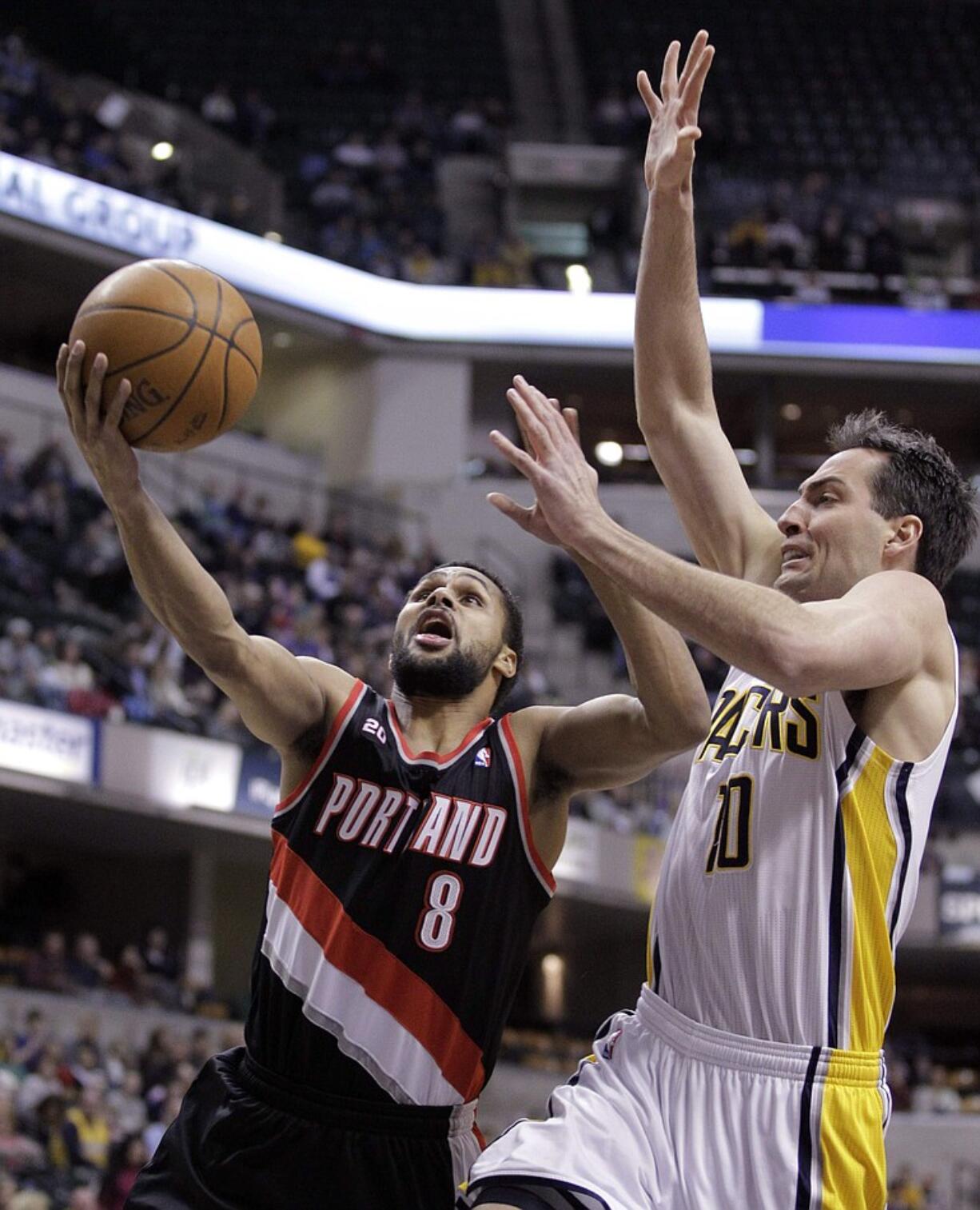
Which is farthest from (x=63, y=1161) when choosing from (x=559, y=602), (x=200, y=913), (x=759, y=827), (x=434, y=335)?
(x=434, y=335)

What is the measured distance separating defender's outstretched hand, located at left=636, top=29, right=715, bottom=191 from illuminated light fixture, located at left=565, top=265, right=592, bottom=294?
1953 centimetres

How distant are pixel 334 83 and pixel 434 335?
4.83 m

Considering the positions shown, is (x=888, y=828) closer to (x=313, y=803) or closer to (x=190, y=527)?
(x=313, y=803)

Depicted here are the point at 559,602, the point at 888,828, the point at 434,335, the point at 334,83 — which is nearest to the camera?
the point at 888,828

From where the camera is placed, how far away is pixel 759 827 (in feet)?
11.4

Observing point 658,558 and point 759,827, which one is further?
point 759,827

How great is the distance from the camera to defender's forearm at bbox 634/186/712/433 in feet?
13.5

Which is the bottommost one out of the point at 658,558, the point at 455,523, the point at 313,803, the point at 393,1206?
the point at 393,1206

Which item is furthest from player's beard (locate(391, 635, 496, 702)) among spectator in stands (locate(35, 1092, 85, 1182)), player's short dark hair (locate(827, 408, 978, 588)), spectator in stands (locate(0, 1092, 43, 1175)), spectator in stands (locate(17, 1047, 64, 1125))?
spectator in stands (locate(17, 1047, 64, 1125))

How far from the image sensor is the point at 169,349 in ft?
12.4

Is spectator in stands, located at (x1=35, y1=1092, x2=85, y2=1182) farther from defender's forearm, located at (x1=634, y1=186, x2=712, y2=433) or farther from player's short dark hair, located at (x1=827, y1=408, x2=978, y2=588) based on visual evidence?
player's short dark hair, located at (x1=827, y1=408, x2=978, y2=588)

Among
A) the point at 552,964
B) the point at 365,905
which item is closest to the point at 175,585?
the point at 365,905

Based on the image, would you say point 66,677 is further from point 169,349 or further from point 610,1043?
point 610,1043

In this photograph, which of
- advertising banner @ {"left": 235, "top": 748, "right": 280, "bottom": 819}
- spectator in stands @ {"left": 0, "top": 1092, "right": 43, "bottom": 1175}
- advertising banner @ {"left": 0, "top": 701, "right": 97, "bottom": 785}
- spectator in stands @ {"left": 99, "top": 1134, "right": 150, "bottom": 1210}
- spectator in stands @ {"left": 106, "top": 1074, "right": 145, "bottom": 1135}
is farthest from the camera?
advertising banner @ {"left": 235, "top": 748, "right": 280, "bottom": 819}
